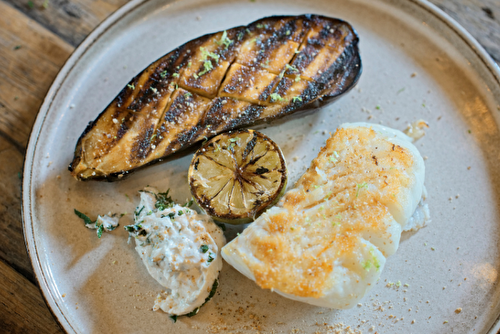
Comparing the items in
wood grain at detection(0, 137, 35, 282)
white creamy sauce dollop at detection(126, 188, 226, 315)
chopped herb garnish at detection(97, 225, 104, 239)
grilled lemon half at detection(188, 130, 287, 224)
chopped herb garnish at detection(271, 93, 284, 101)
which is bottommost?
wood grain at detection(0, 137, 35, 282)

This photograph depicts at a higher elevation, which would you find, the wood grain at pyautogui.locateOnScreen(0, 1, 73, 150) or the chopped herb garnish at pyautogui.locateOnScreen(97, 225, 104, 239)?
the wood grain at pyautogui.locateOnScreen(0, 1, 73, 150)

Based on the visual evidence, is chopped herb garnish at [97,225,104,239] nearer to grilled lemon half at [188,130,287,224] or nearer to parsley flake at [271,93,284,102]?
grilled lemon half at [188,130,287,224]

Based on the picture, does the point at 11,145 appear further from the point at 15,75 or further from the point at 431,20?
the point at 431,20

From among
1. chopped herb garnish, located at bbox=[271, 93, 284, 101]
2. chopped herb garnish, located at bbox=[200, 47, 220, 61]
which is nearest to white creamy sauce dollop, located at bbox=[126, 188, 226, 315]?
chopped herb garnish, located at bbox=[271, 93, 284, 101]

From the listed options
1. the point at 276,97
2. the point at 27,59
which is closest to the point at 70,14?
the point at 27,59

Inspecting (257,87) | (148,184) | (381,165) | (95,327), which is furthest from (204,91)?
(95,327)

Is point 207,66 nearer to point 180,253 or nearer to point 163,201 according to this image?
point 163,201

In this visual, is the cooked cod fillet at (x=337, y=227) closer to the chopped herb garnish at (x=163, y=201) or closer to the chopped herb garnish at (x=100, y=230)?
the chopped herb garnish at (x=163, y=201)
